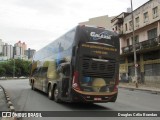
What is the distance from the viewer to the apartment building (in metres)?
41.2

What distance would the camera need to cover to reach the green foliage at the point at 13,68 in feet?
421

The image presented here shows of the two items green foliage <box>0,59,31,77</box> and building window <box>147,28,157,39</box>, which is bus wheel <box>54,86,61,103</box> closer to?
building window <box>147,28,157,39</box>

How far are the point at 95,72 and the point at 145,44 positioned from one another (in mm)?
29342

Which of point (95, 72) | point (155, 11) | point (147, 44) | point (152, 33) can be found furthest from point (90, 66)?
point (155, 11)

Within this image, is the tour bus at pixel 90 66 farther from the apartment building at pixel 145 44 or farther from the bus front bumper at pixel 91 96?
the apartment building at pixel 145 44

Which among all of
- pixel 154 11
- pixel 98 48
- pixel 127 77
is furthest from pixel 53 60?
pixel 127 77

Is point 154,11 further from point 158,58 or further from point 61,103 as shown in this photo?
point 61,103

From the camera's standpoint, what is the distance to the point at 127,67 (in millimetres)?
50875

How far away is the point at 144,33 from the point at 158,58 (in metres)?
6.08

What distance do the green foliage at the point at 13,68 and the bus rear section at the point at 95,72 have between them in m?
114

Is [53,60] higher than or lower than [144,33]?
lower

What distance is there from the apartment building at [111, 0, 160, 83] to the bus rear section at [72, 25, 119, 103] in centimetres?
2458

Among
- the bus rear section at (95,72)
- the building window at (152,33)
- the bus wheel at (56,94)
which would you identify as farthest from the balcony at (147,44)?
the bus rear section at (95,72)

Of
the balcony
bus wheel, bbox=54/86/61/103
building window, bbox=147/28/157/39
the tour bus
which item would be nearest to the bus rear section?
the tour bus
